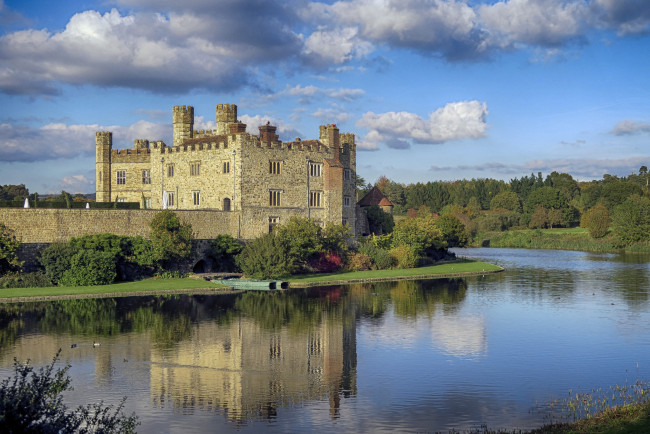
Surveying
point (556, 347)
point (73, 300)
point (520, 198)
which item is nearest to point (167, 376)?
point (556, 347)

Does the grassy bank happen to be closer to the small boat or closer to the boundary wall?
the boundary wall

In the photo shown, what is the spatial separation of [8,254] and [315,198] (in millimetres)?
27431

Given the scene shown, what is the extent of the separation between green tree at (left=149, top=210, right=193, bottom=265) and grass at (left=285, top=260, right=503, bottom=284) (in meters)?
8.44

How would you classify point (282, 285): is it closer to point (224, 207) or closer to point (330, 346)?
point (224, 207)

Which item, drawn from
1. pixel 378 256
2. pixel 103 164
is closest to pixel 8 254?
pixel 103 164

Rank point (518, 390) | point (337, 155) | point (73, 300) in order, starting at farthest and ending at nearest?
point (337, 155) < point (73, 300) < point (518, 390)

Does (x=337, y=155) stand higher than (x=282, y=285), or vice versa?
(x=337, y=155)

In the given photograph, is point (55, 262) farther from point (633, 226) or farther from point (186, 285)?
point (633, 226)

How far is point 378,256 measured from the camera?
204 feet

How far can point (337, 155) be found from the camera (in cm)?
6619

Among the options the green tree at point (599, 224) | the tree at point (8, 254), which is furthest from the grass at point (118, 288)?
the green tree at point (599, 224)

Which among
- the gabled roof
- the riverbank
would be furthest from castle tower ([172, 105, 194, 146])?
→ the riverbank

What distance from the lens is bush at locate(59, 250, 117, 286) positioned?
4609 centimetres

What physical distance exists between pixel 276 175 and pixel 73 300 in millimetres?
23995
